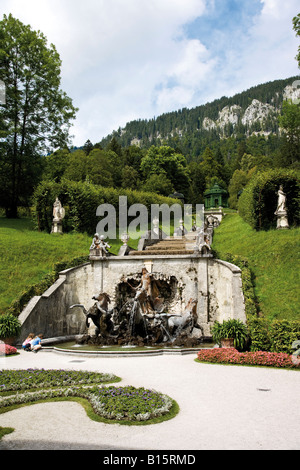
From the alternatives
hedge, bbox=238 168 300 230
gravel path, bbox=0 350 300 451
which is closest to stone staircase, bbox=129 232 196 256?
hedge, bbox=238 168 300 230

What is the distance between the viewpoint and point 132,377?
9.96m

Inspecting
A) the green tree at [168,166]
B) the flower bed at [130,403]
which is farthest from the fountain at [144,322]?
the green tree at [168,166]

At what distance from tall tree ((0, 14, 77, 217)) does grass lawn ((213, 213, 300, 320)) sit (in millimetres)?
20932

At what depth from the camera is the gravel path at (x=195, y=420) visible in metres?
5.28

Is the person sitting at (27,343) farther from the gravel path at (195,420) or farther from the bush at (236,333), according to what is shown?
the bush at (236,333)

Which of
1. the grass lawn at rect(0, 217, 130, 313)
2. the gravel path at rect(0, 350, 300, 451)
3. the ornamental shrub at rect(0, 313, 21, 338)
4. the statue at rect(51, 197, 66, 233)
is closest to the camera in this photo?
the gravel path at rect(0, 350, 300, 451)

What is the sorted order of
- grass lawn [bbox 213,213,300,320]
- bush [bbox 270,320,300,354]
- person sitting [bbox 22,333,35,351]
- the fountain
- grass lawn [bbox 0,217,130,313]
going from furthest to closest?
grass lawn [bbox 0,217,130,313]
the fountain
grass lawn [bbox 213,213,300,320]
person sitting [bbox 22,333,35,351]
bush [bbox 270,320,300,354]

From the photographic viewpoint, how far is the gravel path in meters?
5.28

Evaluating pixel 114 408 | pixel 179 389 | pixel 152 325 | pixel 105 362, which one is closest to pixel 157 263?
pixel 152 325

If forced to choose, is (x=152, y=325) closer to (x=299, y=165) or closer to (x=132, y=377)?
(x=132, y=377)

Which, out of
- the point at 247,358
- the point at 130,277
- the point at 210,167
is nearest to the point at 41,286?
the point at 130,277

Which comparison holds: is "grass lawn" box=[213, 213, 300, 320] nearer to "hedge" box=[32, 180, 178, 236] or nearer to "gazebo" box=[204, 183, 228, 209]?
Result: "hedge" box=[32, 180, 178, 236]

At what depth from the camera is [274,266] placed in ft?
64.2

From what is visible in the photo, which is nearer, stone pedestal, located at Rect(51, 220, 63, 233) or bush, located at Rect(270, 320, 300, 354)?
bush, located at Rect(270, 320, 300, 354)
